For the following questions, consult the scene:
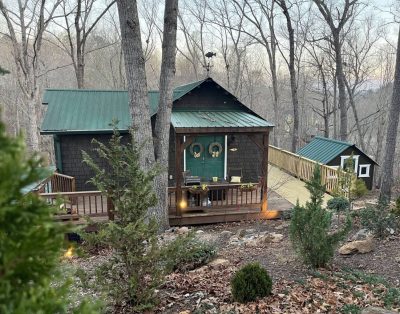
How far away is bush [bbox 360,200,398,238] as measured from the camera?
24.0ft

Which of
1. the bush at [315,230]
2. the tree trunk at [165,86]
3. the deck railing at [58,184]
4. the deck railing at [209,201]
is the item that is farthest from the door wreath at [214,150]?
the bush at [315,230]

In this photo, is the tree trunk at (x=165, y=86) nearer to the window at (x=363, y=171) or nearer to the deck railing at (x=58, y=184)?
the deck railing at (x=58, y=184)

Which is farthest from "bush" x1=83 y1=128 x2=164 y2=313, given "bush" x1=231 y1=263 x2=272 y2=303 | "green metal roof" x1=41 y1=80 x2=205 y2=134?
"green metal roof" x1=41 y1=80 x2=205 y2=134

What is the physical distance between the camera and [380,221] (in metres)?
7.32

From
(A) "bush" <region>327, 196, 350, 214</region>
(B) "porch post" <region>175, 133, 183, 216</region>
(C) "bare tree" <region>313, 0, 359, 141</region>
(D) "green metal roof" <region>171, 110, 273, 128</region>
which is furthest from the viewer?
(C) "bare tree" <region>313, 0, 359, 141</region>

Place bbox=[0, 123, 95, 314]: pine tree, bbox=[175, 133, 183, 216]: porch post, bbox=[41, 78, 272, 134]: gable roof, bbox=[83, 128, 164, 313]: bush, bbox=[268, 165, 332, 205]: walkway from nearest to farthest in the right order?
bbox=[0, 123, 95, 314]: pine tree → bbox=[83, 128, 164, 313]: bush → bbox=[175, 133, 183, 216]: porch post → bbox=[41, 78, 272, 134]: gable roof → bbox=[268, 165, 332, 205]: walkway

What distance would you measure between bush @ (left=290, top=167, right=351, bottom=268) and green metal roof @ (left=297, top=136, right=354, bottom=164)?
860 cm

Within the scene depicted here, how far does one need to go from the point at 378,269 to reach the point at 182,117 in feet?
23.2

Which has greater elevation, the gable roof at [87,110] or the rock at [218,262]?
the gable roof at [87,110]

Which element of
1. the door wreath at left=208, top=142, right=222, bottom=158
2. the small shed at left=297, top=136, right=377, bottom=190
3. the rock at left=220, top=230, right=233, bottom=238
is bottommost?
the rock at left=220, top=230, right=233, bottom=238

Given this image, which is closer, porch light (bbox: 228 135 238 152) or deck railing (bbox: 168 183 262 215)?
deck railing (bbox: 168 183 262 215)

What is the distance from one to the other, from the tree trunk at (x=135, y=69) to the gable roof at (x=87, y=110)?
2.39 metres

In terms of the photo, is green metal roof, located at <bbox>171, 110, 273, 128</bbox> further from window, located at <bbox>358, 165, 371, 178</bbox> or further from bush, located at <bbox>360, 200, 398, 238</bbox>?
window, located at <bbox>358, 165, 371, 178</bbox>

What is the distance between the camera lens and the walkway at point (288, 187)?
12023 mm
